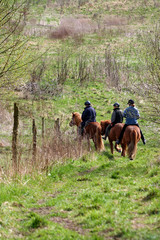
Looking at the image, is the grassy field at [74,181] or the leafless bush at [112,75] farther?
the leafless bush at [112,75]

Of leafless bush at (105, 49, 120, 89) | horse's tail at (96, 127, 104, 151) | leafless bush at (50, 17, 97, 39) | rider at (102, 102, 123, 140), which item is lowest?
horse's tail at (96, 127, 104, 151)

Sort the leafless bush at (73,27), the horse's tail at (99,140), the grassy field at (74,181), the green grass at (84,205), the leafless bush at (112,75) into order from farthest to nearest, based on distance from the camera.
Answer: the leafless bush at (73,27) → the leafless bush at (112,75) → the horse's tail at (99,140) → the grassy field at (74,181) → the green grass at (84,205)

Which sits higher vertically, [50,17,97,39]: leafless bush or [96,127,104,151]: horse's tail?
[50,17,97,39]: leafless bush

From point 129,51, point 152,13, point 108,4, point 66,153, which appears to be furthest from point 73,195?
point 108,4

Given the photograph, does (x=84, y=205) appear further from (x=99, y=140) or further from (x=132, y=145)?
(x=99, y=140)

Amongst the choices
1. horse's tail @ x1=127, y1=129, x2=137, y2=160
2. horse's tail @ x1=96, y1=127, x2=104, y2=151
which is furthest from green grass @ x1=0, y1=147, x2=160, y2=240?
horse's tail @ x1=96, y1=127, x2=104, y2=151

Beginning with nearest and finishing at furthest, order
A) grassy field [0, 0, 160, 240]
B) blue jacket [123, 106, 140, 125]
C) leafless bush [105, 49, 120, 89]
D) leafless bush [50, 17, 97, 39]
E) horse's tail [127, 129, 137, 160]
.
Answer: grassy field [0, 0, 160, 240] < horse's tail [127, 129, 137, 160] < blue jacket [123, 106, 140, 125] < leafless bush [105, 49, 120, 89] < leafless bush [50, 17, 97, 39]

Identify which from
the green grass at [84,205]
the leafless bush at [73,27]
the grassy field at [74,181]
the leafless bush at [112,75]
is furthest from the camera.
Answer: the leafless bush at [73,27]

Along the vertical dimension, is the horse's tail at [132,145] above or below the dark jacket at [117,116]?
below

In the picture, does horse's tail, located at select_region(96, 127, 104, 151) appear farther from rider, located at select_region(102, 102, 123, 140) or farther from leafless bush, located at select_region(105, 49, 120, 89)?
leafless bush, located at select_region(105, 49, 120, 89)

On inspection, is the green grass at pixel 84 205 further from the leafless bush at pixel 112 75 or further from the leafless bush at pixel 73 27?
the leafless bush at pixel 73 27

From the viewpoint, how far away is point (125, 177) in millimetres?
10484

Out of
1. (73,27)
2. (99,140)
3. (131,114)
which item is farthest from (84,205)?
(73,27)

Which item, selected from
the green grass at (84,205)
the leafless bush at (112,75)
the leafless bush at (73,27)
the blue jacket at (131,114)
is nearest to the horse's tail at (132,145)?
the blue jacket at (131,114)
